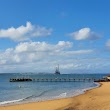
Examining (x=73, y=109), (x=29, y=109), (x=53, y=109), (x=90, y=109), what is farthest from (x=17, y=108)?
(x=90, y=109)

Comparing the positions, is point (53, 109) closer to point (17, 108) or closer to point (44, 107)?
point (44, 107)

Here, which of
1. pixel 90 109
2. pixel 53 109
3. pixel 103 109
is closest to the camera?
pixel 103 109

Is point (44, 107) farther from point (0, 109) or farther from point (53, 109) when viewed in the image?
point (0, 109)

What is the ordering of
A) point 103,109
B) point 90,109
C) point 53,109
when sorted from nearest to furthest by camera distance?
point 103,109
point 90,109
point 53,109

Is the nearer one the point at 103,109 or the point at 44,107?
the point at 103,109

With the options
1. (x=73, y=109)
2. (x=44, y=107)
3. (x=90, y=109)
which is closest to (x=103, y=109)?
(x=90, y=109)

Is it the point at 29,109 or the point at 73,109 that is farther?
the point at 29,109

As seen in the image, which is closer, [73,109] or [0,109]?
[73,109]

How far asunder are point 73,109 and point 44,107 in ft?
13.5

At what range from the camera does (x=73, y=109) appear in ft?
78.1

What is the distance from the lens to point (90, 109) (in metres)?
22.9

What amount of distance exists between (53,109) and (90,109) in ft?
13.4

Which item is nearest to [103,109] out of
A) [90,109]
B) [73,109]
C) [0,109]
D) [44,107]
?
[90,109]

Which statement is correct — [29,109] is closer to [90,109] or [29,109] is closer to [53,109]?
[53,109]
